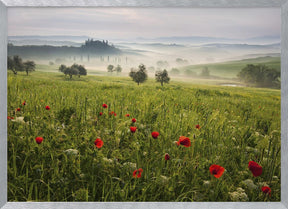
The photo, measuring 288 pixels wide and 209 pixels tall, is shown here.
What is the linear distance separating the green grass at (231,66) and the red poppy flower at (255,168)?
880 millimetres

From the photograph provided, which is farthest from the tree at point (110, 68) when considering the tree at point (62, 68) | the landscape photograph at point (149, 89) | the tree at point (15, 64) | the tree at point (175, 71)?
the tree at point (15, 64)

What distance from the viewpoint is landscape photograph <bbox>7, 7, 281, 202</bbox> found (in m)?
1.97

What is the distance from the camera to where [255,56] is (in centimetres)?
216

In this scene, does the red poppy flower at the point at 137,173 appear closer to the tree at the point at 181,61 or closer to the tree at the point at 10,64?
the tree at the point at 181,61

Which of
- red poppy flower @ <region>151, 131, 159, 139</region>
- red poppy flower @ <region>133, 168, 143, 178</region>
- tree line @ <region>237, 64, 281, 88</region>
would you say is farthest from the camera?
tree line @ <region>237, 64, 281, 88</region>

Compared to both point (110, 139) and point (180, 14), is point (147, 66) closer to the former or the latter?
point (180, 14)

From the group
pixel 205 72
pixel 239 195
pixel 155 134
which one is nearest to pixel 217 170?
pixel 239 195

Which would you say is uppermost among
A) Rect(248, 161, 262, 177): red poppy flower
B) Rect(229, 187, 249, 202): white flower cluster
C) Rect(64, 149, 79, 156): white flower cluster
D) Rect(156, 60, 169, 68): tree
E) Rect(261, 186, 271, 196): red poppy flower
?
Rect(156, 60, 169, 68): tree

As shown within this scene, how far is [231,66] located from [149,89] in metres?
0.87

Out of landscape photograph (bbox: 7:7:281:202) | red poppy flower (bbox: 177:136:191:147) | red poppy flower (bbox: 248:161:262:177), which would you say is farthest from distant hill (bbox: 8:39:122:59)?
red poppy flower (bbox: 248:161:262:177)

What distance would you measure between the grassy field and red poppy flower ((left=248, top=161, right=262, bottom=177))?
0.24 feet

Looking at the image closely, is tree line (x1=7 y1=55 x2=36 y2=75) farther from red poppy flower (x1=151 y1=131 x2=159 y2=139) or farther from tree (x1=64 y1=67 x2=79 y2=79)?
red poppy flower (x1=151 y1=131 x2=159 y2=139)

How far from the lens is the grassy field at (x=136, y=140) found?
1.87 m

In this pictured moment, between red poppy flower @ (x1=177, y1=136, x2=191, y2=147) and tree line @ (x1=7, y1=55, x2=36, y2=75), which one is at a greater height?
tree line @ (x1=7, y1=55, x2=36, y2=75)
